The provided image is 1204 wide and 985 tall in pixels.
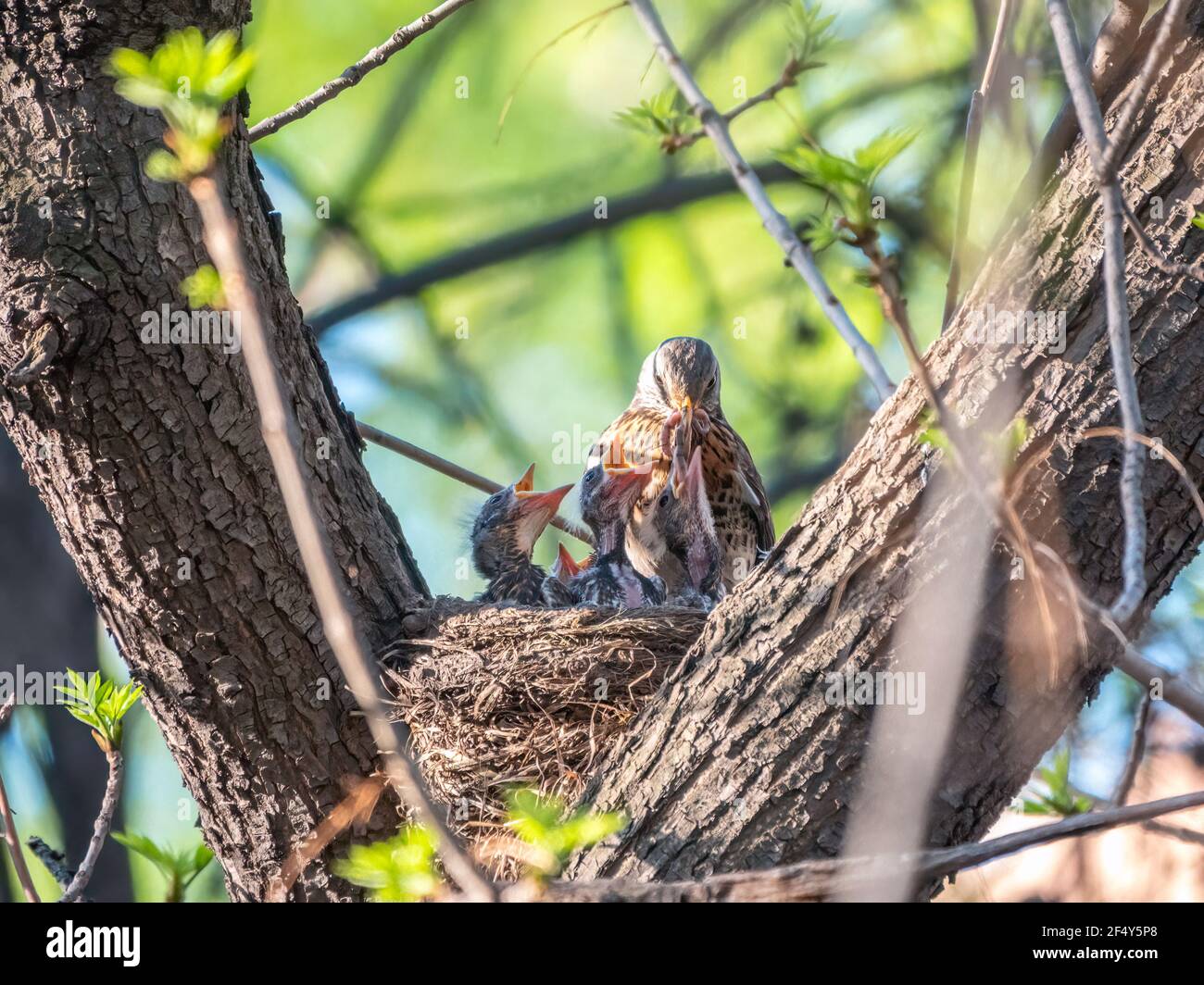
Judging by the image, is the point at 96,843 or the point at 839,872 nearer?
the point at 839,872

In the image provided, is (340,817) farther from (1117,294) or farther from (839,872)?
(1117,294)

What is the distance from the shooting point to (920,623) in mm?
2465

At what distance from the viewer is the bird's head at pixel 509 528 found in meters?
5.35

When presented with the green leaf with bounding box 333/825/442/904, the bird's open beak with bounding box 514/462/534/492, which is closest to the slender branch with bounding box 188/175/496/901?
the green leaf with bounding box 333/825/442/904

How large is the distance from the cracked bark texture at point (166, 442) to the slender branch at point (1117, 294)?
6.67 ft

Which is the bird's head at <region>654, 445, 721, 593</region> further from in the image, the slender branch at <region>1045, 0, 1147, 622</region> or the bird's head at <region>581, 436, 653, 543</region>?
the slender branch at <region>1045, 0, 1147, 622</region>

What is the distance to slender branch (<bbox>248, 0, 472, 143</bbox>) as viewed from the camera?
10.1 ft

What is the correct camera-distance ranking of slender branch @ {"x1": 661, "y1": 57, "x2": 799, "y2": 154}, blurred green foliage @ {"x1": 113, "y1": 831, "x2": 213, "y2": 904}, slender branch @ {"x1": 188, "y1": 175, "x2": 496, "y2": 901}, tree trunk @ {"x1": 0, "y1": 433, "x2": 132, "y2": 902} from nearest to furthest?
slender branch @ {"x1": 188, "y1": 175, "x2": 496, "y2": 901} < blurred green foliage @ {"x1": 113, "y1": 831, "x2": 213, "y2": 904} < slender branch @ {"x1": 661, "y1": 57, "x2": 799, "y2": 154} < tree trunk @ {"x1": 0, "y1": 433, "x2": 132, "y2": 902}

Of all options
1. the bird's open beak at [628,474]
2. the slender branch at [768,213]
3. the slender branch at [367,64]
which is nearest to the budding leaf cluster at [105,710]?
the slender branch at [367,64]

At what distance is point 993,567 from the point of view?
7.99ft

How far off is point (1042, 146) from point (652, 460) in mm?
3105

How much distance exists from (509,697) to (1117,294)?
2381mm

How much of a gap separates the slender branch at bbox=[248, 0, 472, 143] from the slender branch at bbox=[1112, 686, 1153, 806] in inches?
89.4

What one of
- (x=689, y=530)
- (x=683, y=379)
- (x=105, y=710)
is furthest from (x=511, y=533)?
(x=105, y=710)
